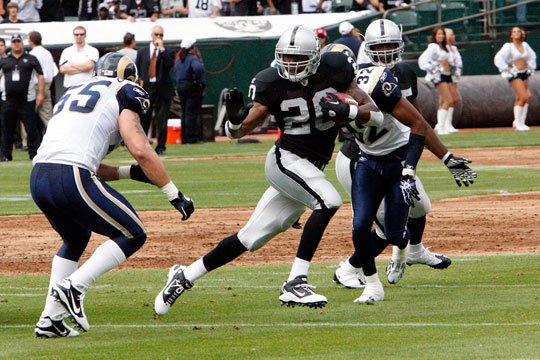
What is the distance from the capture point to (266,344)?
688 cm

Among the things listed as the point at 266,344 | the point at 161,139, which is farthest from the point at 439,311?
the point at 161,139

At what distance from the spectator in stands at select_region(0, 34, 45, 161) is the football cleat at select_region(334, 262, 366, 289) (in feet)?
43.4

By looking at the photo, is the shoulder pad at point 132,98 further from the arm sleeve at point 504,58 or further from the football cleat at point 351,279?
the arm sleeve at point 504,58

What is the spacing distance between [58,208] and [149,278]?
9.22 feet

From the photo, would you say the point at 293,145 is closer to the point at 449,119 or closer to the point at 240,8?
the point at 449,119

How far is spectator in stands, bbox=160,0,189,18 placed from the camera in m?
28.4

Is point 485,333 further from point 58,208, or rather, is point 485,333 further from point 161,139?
point 161,139

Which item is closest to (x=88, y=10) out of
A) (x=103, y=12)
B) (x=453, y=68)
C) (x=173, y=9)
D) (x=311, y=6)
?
(x=103, y=12)

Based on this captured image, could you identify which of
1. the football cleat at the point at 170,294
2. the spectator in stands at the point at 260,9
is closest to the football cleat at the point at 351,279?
the football cleat at the point at 170,294

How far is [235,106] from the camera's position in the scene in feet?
26.5

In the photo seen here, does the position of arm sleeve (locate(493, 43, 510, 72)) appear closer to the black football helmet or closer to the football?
the football

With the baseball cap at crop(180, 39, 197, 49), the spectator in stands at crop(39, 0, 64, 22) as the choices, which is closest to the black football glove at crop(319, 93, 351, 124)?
the baseball cap at crop(180, 39, 197, 49)

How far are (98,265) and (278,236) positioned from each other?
5.67m

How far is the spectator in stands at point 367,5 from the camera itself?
95.1ft
